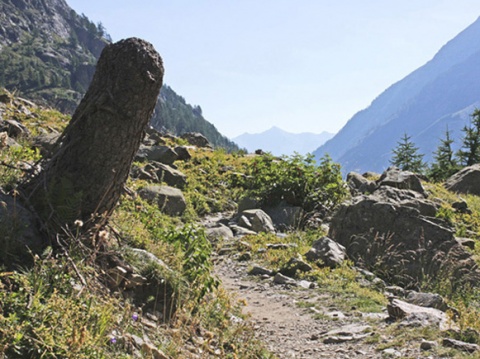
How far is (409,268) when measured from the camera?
9141 mm

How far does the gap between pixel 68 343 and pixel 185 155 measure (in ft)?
52.5

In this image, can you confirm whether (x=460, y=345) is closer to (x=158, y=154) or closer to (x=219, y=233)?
(x=219, y=233)

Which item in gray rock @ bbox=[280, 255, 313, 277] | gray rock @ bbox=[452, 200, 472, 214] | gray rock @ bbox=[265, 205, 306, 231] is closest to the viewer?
gray rock @ bbox=[280, 255, 313, 277]

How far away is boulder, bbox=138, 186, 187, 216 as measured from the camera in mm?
12148

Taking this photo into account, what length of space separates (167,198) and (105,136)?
743 cm

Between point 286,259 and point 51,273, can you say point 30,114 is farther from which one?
point 51,273

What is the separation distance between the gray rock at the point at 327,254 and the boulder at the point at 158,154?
9.06 metres

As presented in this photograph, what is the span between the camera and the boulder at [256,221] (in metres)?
12.3

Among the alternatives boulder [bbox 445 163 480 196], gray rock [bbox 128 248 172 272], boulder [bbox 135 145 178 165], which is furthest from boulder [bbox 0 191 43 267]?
boulder [bbox 445 163 480 196]

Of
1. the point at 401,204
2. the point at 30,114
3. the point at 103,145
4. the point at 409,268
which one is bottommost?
the point at 409,268

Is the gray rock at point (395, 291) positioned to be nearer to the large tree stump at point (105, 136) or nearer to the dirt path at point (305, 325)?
the dirt path at point (305, 325)

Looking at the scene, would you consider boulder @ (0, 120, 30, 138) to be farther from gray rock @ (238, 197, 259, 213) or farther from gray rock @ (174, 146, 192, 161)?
gray rock @ (174, 146, 192, 161)

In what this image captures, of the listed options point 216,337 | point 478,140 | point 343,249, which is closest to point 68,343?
point 216,337

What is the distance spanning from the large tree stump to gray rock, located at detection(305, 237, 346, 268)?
16.7 feet
